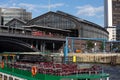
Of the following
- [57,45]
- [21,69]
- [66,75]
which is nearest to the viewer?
[66,75]

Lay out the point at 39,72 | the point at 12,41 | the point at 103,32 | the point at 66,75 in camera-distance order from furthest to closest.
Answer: the point at 103,32 < the point at 12,41 < the point at 39,72 < the point at 66,75

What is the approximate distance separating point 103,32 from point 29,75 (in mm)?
150806

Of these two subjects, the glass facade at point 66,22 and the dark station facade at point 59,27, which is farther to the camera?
the glass facade at point 66,22

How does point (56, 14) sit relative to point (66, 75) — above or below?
above

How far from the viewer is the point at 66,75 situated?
20.4 m

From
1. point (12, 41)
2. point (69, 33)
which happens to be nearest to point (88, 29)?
point (69, 33)

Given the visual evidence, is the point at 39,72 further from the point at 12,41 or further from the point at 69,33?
the point at 69,33

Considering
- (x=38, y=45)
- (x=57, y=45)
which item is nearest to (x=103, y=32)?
(x=57, y=45)

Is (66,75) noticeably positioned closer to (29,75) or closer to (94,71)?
(94,71)

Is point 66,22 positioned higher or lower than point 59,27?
higher

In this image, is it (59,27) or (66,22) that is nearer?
(66,22)

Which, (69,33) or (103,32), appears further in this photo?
(103,32)

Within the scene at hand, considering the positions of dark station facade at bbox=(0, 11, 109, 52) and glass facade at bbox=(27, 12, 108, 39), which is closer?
dark station facade at bbox=(0, 11, 109, 52)

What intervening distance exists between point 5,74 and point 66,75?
8610 millimetres
